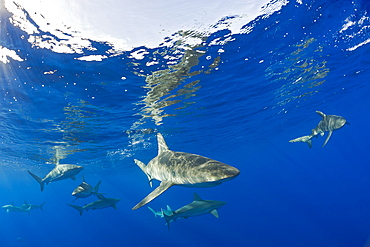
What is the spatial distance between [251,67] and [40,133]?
17.5 m

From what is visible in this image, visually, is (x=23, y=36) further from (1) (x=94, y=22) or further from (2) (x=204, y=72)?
(2) (x=204, y=72)

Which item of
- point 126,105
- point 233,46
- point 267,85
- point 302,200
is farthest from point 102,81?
point 302,200

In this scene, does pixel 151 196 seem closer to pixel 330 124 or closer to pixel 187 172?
pixel 187 172

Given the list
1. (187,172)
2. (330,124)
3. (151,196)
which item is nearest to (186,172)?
(187,172)

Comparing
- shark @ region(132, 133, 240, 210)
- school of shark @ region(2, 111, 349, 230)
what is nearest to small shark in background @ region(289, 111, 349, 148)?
school of shark @ region(2, 111, 349, 230)

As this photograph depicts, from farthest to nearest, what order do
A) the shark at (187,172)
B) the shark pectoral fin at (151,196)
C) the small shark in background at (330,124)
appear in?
the small shark in background at (330,124)
the shark pectoral fin at (151,196)
the shark at (187,172)

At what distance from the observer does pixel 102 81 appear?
37.0ft

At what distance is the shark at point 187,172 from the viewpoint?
3.30 m

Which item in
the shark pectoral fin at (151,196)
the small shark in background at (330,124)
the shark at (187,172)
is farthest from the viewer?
the small shark in background at (330,124)

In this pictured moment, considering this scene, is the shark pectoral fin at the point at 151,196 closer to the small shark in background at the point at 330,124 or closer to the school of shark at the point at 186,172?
the school of shark at the point at 186,172

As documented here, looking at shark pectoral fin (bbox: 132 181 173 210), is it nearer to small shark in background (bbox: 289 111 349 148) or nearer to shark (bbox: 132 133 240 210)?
shark (bbox: 132 133 240 210)

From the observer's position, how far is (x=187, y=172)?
3.91m

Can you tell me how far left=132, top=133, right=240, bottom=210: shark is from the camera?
330 cm

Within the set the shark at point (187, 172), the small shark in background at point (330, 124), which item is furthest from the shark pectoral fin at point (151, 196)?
the small shark in background at point (330, 124)
